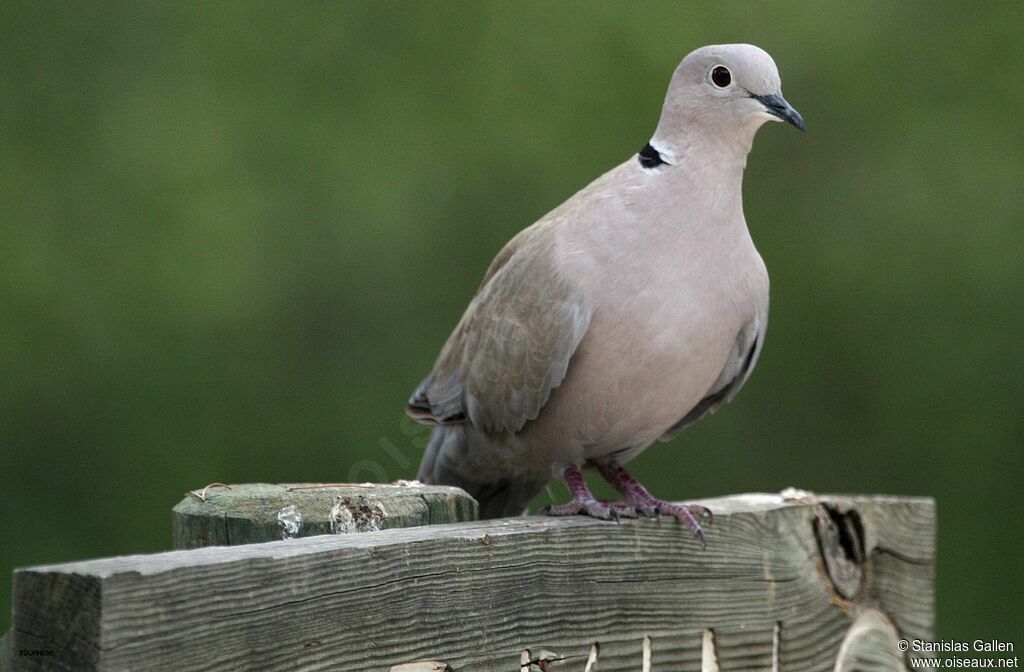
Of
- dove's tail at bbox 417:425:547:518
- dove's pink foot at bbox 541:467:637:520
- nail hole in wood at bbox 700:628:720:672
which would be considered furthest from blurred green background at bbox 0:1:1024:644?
nail hole in wood at bbox 700:628:720:672

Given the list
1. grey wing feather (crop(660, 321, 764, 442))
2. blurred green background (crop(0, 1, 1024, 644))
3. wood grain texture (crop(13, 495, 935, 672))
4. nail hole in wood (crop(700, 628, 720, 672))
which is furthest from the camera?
blurred green background (crop(0, 1, 1024, 644))

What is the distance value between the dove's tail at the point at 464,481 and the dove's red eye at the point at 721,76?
97cm

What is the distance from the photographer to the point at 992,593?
18.7ft

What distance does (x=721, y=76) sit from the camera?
2.79 metres

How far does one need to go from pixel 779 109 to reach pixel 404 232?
303 centimetres

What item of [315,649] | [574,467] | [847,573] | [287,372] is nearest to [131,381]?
[287,372]

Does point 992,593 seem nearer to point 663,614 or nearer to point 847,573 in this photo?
point 847,573

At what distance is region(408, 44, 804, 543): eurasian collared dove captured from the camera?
268 centimetres

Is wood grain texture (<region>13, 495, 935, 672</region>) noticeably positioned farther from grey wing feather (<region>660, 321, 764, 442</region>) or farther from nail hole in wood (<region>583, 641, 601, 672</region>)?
grey wing feather (<region>660, 321, 764, 442</region>)

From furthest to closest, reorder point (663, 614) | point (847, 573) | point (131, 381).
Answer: point (131, 381) → point (847, 573) → point (663, 614)

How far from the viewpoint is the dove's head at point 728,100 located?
9.05ft

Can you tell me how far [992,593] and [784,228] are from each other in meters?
1.80

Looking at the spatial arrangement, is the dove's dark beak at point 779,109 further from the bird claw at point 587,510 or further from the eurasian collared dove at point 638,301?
the bird claw at point 587,510

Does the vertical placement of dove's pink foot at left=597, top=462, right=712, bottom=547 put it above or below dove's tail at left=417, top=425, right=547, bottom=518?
below
